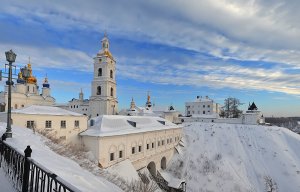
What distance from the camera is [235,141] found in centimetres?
4978

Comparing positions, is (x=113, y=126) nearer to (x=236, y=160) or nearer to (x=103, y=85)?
(x=103, y=85)

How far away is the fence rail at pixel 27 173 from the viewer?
173 inches

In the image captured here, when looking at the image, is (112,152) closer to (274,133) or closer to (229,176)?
(229,176)

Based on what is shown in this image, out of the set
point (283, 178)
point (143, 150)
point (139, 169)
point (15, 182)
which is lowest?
point (283, 178)

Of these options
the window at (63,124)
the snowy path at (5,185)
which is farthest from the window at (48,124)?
the snowy path at (5,185)

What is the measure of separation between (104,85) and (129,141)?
73.0 ft

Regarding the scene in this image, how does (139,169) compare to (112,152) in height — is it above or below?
below

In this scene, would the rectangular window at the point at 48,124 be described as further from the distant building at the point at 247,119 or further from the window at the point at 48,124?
the distant building at the point at 247,119

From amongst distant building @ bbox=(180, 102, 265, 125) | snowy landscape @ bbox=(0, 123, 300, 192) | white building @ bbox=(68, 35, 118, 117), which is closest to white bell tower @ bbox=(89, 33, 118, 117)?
white building @ bbox=(68, 35, 118, 117)

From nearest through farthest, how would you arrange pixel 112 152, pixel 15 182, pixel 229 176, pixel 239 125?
pixel 15 182 → pixel 112 152 → pixel 229 176 → pixel 239 125

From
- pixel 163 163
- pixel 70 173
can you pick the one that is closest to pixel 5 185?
pixel 70 173

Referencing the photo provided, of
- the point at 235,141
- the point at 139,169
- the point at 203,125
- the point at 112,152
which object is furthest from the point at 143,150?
the point at 203,125

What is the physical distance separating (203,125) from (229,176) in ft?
81.6

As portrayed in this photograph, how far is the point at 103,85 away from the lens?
4969cm
